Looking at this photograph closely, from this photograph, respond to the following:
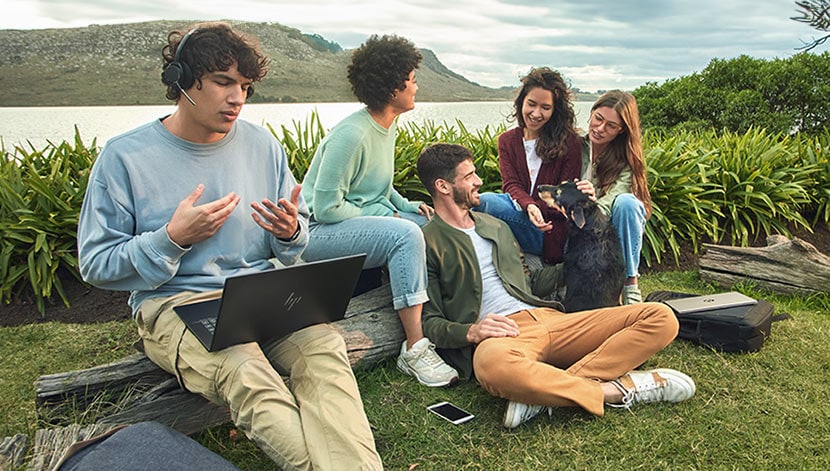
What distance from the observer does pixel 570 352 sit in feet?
11.8

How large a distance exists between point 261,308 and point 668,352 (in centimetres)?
270

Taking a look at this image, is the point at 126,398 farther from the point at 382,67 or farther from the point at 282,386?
the point at 382,67

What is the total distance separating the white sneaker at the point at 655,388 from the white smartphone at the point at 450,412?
749mm

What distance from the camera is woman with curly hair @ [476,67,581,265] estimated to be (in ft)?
14.6

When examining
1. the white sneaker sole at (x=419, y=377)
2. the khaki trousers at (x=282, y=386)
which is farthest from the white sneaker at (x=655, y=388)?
the khaki trousers at (x=282, y=386)

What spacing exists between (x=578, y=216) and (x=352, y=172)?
1.38 m

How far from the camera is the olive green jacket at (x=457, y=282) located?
366 cm

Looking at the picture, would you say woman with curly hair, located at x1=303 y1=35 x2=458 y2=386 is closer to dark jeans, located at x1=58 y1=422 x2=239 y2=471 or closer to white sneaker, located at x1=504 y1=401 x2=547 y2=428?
white sneaker, located at x1=504 y1=401 x2=547 y2=428

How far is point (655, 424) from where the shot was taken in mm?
3215

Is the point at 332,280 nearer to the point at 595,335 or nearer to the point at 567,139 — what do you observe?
the point at 595,335

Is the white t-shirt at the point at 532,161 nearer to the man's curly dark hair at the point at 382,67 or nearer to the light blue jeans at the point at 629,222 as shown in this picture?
A: the light blue jeans at the point at 629,222

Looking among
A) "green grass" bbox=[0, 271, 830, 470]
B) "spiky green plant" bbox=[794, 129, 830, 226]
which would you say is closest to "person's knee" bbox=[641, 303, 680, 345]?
"green grass" bbox=[0, 271, 830, 470]

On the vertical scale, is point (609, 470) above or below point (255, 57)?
below

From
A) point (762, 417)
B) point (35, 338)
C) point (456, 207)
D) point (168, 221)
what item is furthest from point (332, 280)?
point (35, 338)
